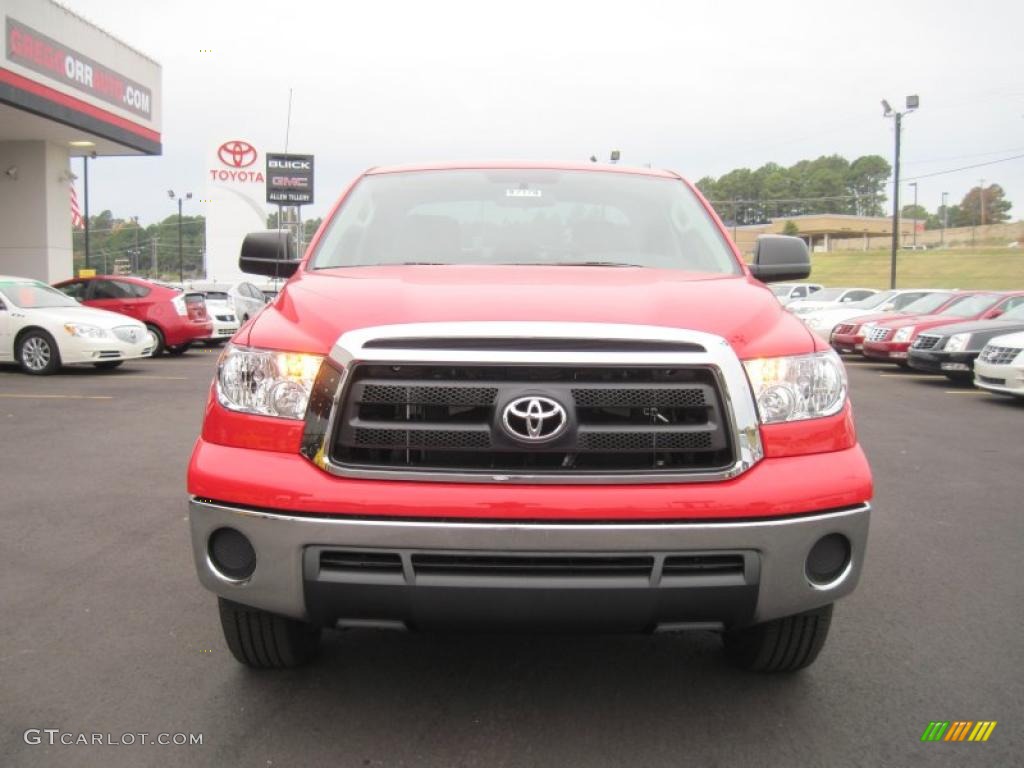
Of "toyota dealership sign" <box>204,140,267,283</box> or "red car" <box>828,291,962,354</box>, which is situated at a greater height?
"toyota dealership sign" <box>204,140,267,283</box>

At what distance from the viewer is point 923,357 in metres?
15.0

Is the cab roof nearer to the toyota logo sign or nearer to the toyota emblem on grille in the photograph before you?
the toyota emblem on grille

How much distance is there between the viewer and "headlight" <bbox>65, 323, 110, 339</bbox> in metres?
13.6

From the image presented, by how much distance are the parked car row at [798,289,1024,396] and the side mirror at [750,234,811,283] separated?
22.3 feet

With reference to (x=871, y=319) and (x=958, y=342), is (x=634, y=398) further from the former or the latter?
(x=871, y=319)

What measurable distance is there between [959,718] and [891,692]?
0.24m

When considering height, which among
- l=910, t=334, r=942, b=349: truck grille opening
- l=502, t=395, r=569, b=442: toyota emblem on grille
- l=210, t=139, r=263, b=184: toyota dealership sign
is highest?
l=210, t=139, r=263, b=184: toyota dealership sign

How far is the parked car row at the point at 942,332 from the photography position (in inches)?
486

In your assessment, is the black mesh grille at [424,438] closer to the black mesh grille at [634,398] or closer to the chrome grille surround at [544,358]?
the chrome grille surround at [544,358]

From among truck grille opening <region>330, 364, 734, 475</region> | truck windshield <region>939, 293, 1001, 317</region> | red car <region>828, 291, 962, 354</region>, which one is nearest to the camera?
truck grille opening <region>330, 364, 734, 475</region>

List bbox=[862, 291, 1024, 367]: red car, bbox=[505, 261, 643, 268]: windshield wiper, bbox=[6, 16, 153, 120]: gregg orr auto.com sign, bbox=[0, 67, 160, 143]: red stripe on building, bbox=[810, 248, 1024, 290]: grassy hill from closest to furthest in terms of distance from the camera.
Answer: bbox=[505, 261, 643, 268]: windshield wiper < bbox=[862, 291, 1024, 367]: red car < bbox=[0, 67, 160, 143]: red stripe on building < bbox=[6, 16, 153, 120]: gregg orr auto.com sign < bbox=[810, 248, 1024, 290]: grassy hill

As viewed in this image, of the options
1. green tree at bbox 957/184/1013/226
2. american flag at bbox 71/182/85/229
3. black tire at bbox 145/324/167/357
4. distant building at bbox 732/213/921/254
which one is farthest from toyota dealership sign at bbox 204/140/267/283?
green tree at bbox 957/184/1013/226

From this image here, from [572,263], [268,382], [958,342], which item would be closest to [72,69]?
[958,342]

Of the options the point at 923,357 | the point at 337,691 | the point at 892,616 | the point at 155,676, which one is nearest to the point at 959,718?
the point at 892,616
